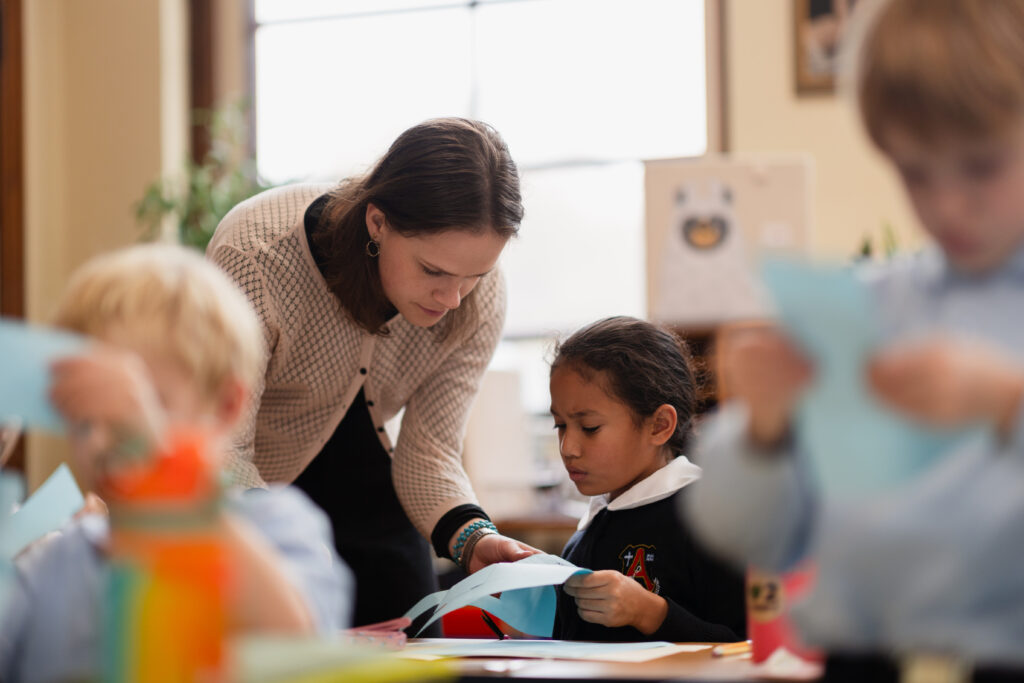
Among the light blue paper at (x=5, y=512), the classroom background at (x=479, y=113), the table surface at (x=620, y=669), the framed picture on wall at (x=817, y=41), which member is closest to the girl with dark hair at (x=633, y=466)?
the table surface at (x=620, y=669)

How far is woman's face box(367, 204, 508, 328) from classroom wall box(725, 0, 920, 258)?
2136 millimetres

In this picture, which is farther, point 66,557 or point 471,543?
point 471,543

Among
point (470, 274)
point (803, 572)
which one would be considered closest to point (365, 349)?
point (470, 274)

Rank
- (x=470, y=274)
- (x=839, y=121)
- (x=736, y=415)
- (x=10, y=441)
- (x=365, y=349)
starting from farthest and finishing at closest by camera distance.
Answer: (x=839, y=121), (x=365, y=349), (x=470, y=274), (x=10, y=441), (x=736, y=415)

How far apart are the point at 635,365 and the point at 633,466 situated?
0.53 ft

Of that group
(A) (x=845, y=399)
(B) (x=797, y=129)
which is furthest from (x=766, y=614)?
(B) (x=797, y=129)

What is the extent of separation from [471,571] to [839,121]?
249 cm

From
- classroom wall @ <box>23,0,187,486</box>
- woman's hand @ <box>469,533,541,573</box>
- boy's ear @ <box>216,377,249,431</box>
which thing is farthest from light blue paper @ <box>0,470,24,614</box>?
classroom wall @ <box>23,0,187,486</box>

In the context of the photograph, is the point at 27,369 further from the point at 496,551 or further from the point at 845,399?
the point at 496,551

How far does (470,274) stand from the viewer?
1.59m

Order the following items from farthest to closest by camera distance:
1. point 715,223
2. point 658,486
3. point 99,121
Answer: point 99,121
point 715,223
point 658,486

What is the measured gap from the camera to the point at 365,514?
5.95 feet

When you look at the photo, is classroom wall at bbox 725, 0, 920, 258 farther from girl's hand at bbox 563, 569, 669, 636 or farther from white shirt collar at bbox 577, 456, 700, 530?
girl's hand at bbox 563, 569, 669, 636

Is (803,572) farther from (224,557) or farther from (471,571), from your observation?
(471,571)
